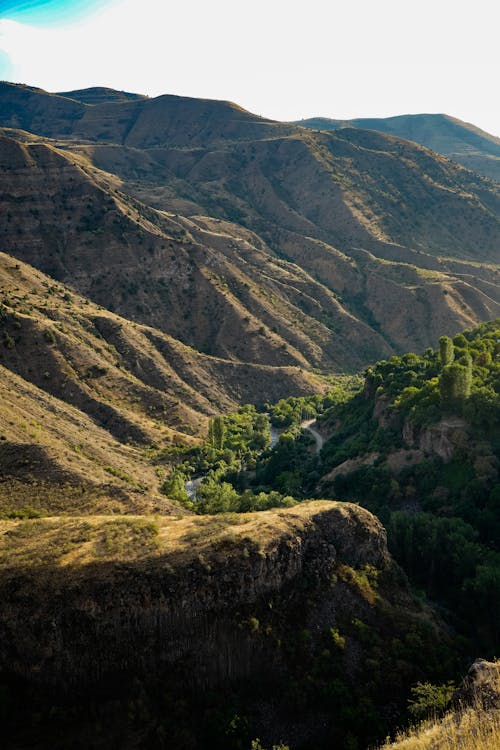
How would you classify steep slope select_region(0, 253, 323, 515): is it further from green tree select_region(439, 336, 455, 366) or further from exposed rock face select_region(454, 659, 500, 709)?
green tree select_region(439, 336, 455, 366)

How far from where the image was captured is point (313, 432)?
348ft

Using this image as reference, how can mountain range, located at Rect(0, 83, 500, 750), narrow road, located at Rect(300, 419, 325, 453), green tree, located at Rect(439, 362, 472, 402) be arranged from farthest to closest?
narrow road, located at Rect(300, 419, 325, 453) < green tree, located at Rect(439, 362, 472, 402) < mountain range, located at Rect(0, 83, 500, 750)

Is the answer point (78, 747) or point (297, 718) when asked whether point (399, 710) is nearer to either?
point (297, 718)

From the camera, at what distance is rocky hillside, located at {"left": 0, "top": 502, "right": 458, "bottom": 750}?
2955 centimetres

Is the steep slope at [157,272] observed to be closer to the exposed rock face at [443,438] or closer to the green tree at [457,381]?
the exposed rock face at [443,438]

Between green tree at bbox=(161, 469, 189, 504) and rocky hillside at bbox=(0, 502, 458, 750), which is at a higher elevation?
rocky hillside at bbox=(0, 502, 458, 750)

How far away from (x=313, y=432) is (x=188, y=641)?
2992 inches

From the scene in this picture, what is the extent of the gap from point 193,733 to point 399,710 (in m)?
12.5

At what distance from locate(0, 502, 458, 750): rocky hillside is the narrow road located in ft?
198

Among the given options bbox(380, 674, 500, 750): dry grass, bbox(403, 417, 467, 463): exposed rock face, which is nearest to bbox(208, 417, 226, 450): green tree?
bbox(403, 417, 467, 463): exposed rock face

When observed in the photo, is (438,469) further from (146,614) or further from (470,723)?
(146,614)

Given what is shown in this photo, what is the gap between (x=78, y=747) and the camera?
27.6m

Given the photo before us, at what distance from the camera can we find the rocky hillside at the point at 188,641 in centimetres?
2955

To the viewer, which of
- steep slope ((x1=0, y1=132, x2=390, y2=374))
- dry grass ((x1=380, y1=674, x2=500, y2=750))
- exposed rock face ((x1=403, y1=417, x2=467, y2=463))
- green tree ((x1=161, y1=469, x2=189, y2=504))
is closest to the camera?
dry grass ((x1=380, y1=674, x2=500, y2=750))
